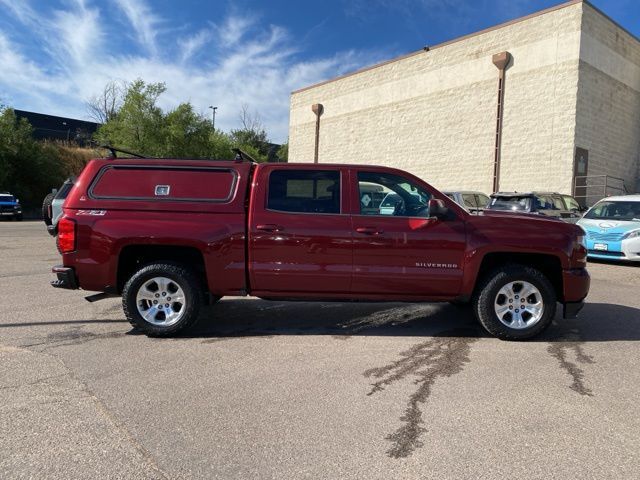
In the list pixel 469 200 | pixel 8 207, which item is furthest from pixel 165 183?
pixel 8 207

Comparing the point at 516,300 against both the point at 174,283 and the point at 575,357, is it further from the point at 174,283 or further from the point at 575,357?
the point at 174,283

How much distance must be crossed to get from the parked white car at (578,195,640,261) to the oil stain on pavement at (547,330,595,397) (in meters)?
6.86

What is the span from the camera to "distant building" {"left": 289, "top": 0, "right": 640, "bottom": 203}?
22.4 m

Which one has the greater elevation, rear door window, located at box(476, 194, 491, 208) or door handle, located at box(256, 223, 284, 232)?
rear door window, located at box(476, 194, 491, 208)

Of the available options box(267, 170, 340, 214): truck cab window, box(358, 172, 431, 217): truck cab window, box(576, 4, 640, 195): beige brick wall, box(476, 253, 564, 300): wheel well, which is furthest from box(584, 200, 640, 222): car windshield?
box(576, 4, 640, 195): beige brick wall

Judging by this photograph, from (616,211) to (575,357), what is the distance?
31.4ft

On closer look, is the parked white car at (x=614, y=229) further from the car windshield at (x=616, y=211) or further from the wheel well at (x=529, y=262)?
the wheel well at (x=529, y=262)

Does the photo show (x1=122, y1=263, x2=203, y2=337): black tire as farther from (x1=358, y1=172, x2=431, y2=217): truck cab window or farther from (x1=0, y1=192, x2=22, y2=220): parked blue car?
(x1=0, y1=192, x2=22, y2=220): parked blue car

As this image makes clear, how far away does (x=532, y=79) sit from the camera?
23359mm

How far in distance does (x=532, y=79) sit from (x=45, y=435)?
81.7ft

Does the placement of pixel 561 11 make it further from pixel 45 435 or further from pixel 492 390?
pixel 45 435

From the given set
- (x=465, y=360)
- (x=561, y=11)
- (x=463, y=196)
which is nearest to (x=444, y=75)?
(x=561, y=11)

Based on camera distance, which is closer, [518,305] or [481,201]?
[518,305]

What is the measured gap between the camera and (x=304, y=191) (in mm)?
5484
